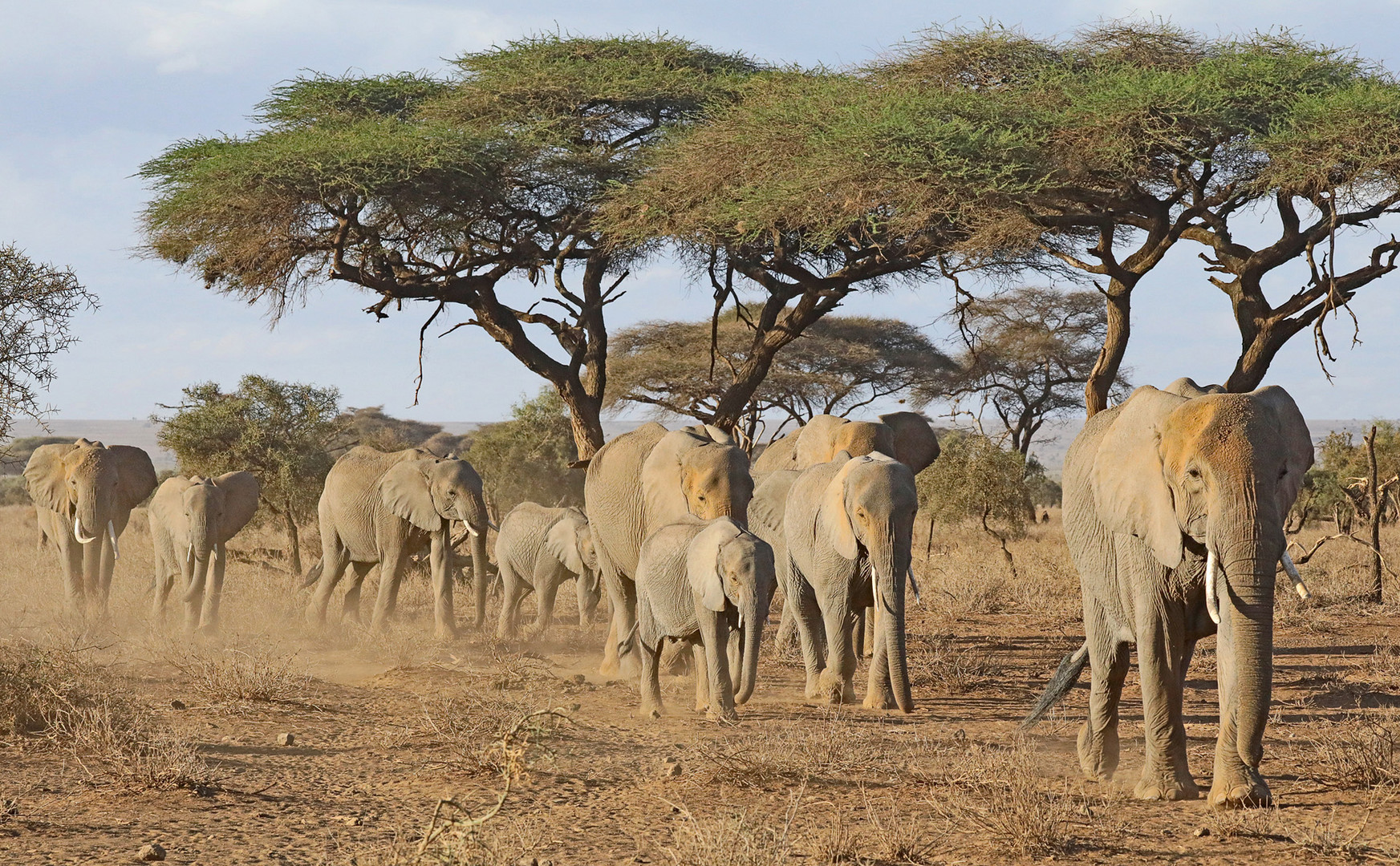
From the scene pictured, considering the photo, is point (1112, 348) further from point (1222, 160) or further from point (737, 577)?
point (737, 577)

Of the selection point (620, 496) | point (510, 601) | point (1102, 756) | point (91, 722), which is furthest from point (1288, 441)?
point (510, 601)

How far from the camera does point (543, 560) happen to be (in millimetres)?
Answer: 12930

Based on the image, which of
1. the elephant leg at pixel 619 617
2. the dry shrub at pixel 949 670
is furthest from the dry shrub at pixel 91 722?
the dry shrub at pixel 949 670

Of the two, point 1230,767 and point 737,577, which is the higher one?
point 737,577

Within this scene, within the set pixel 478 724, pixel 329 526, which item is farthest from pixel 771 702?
pixel 329 526

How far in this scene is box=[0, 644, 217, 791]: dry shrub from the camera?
238 inches

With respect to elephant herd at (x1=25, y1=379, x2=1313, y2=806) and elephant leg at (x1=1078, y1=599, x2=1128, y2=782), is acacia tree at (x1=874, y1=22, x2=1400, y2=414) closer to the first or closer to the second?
elephant herd at (x1=25, y1=379, x2=1313, y2=806)

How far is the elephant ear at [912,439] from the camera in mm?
13117

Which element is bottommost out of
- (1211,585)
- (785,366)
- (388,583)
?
(388,583)

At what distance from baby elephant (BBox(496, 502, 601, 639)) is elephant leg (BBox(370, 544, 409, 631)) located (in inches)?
39.0

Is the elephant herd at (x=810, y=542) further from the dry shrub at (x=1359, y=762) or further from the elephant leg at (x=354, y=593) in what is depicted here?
the dry shrub at (x=1359, y=762)

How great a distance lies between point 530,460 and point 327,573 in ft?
42.0

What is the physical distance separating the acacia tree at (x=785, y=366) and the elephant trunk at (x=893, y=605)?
17629 millimetres

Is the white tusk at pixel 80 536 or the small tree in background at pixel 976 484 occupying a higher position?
the small tree in background at pixel 976 484
